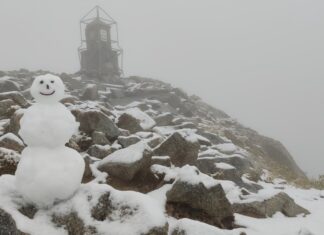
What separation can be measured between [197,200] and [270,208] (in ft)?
10.6

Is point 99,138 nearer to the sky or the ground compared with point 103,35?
nearer to the ground

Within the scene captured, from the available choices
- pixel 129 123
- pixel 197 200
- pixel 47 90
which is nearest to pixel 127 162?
pixel 197 200

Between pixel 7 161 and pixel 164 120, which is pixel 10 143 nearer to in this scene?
pixel 7 161

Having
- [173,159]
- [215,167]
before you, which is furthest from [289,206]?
[173,159]

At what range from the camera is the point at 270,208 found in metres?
10.6

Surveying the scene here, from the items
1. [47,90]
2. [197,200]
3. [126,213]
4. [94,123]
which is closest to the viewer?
[126,213]

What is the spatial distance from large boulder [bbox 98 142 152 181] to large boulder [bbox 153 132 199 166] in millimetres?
1721

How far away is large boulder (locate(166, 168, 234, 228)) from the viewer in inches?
325

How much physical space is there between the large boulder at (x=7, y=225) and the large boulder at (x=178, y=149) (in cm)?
610

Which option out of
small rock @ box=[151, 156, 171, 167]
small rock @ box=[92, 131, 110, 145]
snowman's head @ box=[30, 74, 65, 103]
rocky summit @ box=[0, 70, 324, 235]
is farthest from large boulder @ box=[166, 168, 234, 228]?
small rock @ box=[92, 131, 110, 145]

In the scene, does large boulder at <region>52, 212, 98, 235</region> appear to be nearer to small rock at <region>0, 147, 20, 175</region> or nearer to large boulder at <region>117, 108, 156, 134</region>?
small rock at <region>0, 147, 20, 175</region>

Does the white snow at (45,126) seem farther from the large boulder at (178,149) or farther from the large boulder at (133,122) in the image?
the large boulder at (133,122)

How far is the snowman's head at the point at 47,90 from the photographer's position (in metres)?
6.75

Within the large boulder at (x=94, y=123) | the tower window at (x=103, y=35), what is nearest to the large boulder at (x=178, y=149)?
the large boulder at (x=94, y=123)
